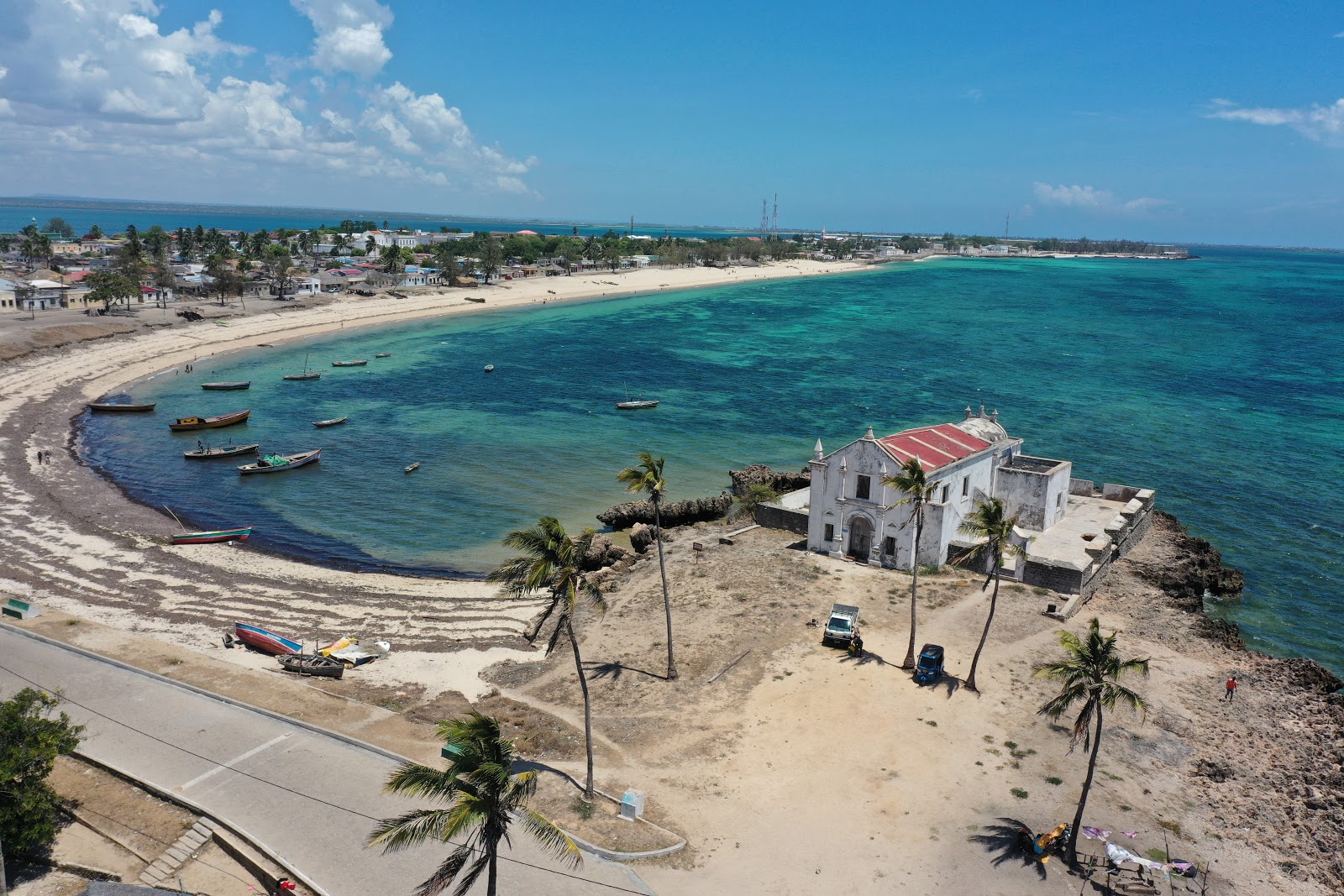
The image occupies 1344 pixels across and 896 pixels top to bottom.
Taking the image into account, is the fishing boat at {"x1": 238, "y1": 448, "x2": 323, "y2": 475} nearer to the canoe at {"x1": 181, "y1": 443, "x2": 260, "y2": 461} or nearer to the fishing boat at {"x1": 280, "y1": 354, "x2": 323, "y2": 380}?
the canoe at {"x1": 181, "y1": 443, "x2": 260, "y2": 461}

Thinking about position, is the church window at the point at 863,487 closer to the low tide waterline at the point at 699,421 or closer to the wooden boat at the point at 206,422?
the low tide waterline at the point at 699,421

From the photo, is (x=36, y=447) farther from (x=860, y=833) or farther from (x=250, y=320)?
(x=860, y=833)

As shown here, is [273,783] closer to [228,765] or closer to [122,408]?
[228,765]

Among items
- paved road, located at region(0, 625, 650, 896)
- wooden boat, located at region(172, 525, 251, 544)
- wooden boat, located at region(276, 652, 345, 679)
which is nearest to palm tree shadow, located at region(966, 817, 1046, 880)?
paved road, located at region(0, 625, 650, 896)

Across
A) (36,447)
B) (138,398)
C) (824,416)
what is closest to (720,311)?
(824,416)

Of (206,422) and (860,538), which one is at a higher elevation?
(860,538)

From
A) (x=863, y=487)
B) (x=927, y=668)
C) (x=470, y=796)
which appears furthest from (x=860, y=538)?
(x=470, y=796)

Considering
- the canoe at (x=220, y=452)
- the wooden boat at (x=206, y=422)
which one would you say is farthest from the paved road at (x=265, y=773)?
the wooden boat at (x=206, y=422)
